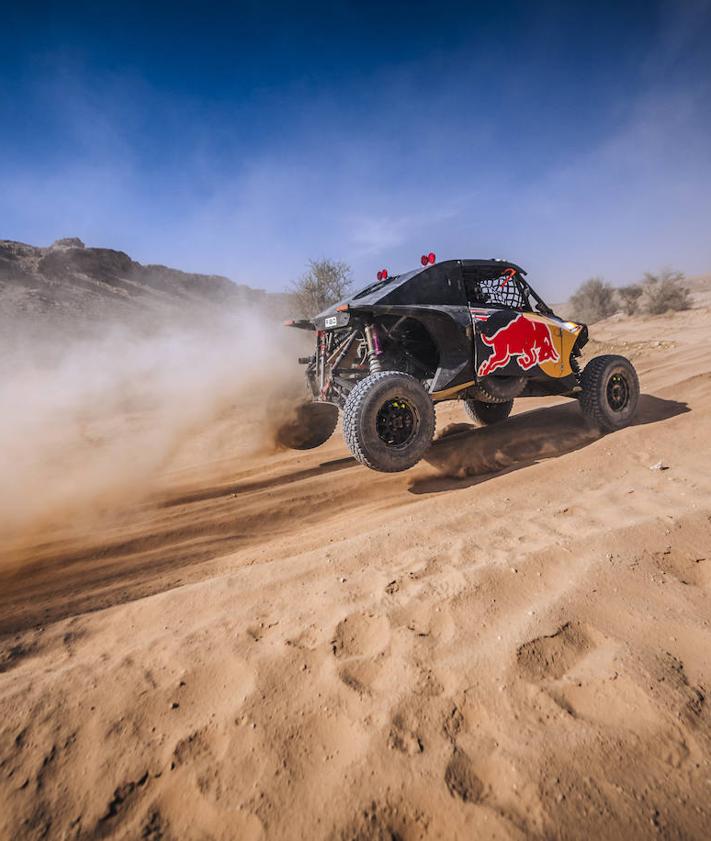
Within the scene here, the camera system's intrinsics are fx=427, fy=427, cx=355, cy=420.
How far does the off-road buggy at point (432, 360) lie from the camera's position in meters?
3.90

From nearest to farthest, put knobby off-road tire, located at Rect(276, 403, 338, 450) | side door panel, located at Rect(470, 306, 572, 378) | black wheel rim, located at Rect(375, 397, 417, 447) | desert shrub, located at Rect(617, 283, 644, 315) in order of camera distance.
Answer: black wheel rim, located at Rect(375, 397, 417, 447), side door panel, located at Rect(470, 306, 572, 378), knobby off-road tire, located at Rect(276, 403, 338, 450), desert shrub, located at Rect(617, 283, 644, 315)

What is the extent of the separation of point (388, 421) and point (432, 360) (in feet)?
5.95

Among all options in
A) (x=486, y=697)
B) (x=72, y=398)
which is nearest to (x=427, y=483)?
(x=486, y=697)

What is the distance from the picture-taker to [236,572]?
2598mm

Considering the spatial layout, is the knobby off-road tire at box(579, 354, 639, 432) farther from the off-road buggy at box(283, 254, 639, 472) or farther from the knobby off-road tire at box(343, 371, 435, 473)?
the knobby off-road tire at box(343, 371, 435, 473)

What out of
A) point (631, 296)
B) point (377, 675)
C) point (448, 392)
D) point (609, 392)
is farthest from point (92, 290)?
point (631, 296)

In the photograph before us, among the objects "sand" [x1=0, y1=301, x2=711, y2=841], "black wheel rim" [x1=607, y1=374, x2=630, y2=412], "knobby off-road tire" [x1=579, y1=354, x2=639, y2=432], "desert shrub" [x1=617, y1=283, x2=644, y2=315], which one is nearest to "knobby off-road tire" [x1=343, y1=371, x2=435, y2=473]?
"sand" [x1=0, y1=301, x2=711, y2=841]

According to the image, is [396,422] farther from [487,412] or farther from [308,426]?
[487,412]

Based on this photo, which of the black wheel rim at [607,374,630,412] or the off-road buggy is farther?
the black wheel rim at [607,374,630,412]

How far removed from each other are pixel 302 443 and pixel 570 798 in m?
4.63

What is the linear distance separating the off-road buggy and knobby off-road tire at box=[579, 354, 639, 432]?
13 mm

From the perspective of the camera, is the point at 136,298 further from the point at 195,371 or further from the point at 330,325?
the point at 330,325

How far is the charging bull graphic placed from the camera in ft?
14.9

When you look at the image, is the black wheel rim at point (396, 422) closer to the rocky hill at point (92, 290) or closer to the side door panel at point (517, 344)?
the side door panel at point (517, 344)
